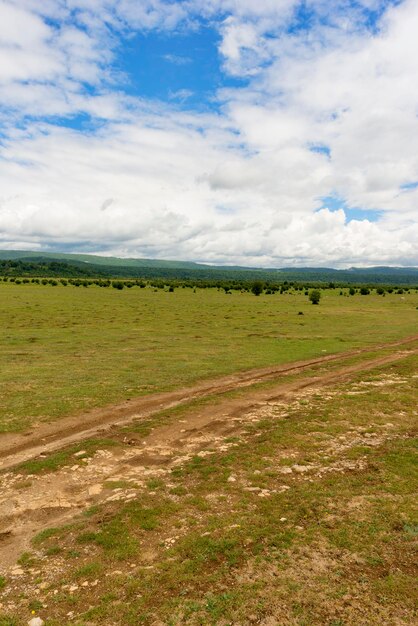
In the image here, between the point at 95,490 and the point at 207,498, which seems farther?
the point at 95,490

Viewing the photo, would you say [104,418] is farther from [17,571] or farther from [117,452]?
[17,571]

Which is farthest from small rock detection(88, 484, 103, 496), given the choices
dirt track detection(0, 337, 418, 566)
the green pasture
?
the green pasture

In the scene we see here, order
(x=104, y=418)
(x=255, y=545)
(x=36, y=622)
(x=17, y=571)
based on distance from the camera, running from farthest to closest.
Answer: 1. (x=104, y=418)
2. (x=255, y=545)
3. (x=17, y=571)
4. (x=36, y=622)

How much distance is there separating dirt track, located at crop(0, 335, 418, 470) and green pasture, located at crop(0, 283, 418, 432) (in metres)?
0.94

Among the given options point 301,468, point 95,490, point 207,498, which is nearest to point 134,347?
point 95,490

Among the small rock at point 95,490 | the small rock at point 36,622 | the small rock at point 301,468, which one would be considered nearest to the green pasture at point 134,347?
the small rock at point 95,490

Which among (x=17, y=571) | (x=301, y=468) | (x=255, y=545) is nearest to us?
(x=17, y=571)

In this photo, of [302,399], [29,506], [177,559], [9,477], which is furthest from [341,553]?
[302,399]

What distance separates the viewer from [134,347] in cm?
3397

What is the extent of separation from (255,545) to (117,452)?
6091 mm

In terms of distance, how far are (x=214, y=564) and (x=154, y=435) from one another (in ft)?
22.7

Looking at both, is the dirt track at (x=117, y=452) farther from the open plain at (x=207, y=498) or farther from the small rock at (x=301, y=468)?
the small rock at (x=301, y=468)

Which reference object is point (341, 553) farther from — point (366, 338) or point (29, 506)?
point (366, 338)

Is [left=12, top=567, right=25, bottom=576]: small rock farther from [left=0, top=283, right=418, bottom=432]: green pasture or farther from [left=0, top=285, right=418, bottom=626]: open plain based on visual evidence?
[left=0, top=283, right=418, bottom=432]: green pasture
